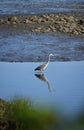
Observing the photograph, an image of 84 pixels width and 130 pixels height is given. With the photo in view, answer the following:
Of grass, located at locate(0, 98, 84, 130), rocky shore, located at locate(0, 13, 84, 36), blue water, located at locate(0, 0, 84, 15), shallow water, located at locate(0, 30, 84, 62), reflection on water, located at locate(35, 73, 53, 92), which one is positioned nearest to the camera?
grass, located at locate(0, 98, 84, 130)

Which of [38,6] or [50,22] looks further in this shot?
[38,6]

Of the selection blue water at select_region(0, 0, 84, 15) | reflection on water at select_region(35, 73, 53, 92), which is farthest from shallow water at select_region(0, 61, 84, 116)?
blue water at select_region(0, 0, 84, 15)

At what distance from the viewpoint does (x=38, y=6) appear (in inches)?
1200

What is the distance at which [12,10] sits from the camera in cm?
2859

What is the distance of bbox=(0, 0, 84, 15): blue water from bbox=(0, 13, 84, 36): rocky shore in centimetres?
241

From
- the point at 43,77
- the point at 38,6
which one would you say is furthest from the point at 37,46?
the point at 38,6

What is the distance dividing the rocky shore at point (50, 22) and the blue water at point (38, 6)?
241cm

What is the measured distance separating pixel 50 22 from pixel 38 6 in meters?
7.21

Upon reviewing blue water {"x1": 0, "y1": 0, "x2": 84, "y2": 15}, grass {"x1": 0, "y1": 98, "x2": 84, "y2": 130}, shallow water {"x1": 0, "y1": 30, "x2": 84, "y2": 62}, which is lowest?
blue water {"x1": 0, "y1": 0, "x2": 84, "y2": 15}

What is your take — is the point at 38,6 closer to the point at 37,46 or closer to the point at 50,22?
the point at 50,22

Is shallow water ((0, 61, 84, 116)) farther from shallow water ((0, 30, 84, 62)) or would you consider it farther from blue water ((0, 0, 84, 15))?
blue water ((0, 0, 84, 15))

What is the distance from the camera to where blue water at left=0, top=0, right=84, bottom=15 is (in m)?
28.2

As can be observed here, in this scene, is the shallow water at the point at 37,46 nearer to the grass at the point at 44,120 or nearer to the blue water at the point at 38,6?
the blue water at the point at 38,6

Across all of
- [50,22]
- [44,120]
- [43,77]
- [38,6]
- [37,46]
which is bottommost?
[38,6]
